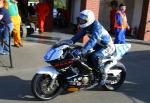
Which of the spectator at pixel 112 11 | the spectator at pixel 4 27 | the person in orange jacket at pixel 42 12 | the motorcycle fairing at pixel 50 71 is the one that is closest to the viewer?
the motorcycle fairing at pixel 50 71

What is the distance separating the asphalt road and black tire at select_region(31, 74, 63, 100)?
119 millimetres

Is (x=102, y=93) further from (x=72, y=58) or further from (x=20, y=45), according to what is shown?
(x=20, y=45)

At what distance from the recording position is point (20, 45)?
1338cm

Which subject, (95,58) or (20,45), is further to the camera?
(20,45)

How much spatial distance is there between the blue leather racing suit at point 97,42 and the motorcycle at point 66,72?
12cm

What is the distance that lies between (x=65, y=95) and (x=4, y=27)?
4.40 m

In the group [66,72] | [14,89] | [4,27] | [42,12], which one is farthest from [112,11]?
[66,72]

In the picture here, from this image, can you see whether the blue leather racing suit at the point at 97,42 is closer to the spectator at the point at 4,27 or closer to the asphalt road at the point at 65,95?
the asphalt road at the point at 65,95

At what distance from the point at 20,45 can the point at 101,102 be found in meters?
5.89

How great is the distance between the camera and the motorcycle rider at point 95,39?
26.1ft

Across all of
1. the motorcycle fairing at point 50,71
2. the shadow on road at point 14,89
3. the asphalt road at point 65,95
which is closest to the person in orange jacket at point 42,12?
the asphalt road at point 65,95

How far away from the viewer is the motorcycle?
777cm

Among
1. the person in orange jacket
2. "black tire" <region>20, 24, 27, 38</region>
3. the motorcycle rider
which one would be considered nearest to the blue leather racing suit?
the motorcycle rider

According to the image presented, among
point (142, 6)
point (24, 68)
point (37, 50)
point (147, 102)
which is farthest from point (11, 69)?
point (142, 6)
